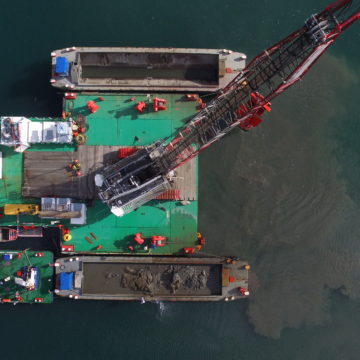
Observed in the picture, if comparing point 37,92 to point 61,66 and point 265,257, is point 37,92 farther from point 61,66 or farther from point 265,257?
point 265,257

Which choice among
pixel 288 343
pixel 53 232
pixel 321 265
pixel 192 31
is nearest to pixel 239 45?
pixel 192 31

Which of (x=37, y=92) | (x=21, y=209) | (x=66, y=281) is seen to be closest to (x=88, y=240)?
(x=66, y=281)

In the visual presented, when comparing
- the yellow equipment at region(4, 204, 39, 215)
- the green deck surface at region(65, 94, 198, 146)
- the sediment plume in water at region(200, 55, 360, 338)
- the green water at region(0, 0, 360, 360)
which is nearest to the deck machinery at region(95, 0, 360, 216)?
the green deck surface at region(65, 94, 198, 146)

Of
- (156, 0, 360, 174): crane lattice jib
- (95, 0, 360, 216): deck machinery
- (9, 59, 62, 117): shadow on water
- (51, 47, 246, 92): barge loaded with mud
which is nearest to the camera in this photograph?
(156, 0, 360, 174): crane lattice jib

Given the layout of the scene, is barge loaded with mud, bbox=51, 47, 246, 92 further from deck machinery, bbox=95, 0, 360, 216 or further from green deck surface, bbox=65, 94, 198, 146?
deck machinery, bbox=95, 0, 360, 216

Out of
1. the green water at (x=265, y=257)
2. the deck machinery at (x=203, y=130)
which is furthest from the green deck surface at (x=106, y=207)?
the green water at (x=265, y=257)

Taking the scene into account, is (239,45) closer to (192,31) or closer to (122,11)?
(192,31)

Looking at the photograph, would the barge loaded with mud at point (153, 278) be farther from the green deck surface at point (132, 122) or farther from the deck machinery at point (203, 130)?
the green deck surface at point (132, 122)

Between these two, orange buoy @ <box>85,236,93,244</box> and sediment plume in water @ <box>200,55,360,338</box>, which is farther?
sediment plume in water @ <box>200,55,360,338</box>
